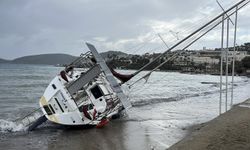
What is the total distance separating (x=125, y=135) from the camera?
22.1 meters

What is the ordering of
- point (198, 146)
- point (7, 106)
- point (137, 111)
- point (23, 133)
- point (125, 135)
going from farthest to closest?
point (7, 106) < point (137, 111) < point (23, 133) < point (125, 135) < point (198, 146)

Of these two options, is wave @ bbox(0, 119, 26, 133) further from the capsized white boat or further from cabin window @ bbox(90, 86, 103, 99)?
cabin window @ bbox(90, 86, 103, 99)

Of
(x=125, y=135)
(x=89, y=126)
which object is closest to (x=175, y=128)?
(x=125, y=135)

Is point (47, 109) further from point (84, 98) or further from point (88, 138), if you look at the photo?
point (88, 138)

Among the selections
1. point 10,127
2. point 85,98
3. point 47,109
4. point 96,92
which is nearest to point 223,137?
point 85,98

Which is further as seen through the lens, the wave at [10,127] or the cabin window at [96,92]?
the cabin window at [96,92]

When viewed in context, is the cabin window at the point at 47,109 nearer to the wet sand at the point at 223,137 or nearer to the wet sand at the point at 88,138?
the wet sand at the point at 88,138

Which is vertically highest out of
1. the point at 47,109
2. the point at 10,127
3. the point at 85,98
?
the point at 47,109

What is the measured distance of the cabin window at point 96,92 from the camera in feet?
85.3

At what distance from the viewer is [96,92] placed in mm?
26062

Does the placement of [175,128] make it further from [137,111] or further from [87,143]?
[137,111]

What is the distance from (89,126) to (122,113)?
6.00 meters

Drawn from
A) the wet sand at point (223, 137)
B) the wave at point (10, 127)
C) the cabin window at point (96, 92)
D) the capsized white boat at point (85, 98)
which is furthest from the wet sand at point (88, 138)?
the wet sand at point (223, 137)

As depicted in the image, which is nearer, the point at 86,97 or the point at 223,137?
the point at 223,137
